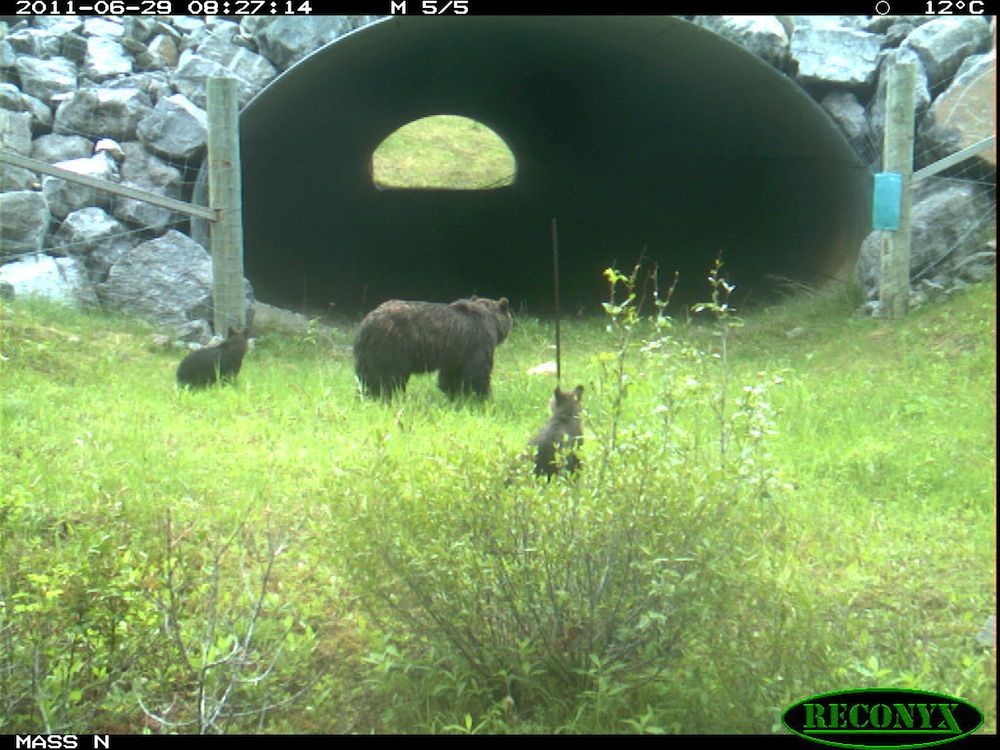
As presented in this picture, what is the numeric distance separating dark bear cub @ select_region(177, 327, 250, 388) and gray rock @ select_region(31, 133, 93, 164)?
387 centimetres

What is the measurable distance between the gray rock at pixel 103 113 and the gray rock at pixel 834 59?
6863 millimetres

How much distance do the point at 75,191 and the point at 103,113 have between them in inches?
36.9

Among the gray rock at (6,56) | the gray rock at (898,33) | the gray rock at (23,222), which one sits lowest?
the gray rock at (23,222)

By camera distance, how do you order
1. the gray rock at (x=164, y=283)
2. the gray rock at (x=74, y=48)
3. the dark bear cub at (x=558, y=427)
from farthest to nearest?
the gray rock at (x=74, y=48), the gray rock at (x=164, y=283), the dark bear cub at (x=558, y=427)

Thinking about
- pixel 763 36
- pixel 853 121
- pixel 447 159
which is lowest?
pixel 447 159

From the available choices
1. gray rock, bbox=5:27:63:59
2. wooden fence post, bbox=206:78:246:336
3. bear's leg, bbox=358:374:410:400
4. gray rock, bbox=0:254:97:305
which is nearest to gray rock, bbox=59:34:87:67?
gray rock, bbox=5:27:63:59

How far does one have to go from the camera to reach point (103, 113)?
1202 centimetres

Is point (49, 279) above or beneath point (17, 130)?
beneath

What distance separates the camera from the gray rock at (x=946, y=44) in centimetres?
1219

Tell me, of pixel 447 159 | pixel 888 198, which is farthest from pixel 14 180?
pixel 447 159

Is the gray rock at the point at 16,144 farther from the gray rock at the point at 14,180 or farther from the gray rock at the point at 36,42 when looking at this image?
the gray rock at the point at 36,42

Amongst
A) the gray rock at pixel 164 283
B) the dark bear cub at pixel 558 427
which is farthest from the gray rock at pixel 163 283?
the dark bear cub at pixel 558 427

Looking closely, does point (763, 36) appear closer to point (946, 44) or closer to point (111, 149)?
point (946, 44)

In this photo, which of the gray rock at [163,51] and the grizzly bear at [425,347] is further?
the gray rock at [163,51]
